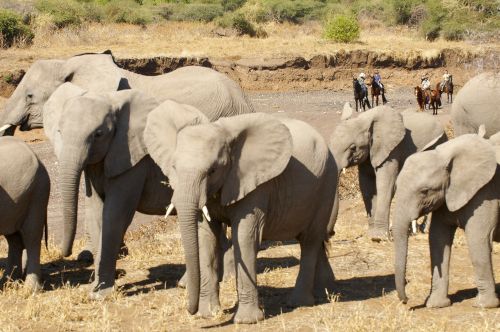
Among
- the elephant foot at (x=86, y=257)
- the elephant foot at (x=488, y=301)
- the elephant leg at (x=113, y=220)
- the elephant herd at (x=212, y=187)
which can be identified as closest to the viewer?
the elephant herd at (x=212, y=187)

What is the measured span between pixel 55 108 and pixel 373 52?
30.0 metres

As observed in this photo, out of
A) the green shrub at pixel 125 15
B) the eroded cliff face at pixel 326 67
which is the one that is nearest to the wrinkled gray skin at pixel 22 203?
the eroded cliff face at pixel 326 67

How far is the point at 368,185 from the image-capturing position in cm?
1366

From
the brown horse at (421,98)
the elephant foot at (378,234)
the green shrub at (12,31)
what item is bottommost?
the brown horse at (421,98)

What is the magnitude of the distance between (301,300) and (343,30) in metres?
33.4

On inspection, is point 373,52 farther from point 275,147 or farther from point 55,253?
point 275,147

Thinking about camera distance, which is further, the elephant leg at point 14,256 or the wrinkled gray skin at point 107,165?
the elephant leg at point 14,256

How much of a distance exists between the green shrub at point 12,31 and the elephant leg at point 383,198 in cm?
2342

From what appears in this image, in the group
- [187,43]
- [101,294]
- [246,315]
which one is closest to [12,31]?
[187,43]

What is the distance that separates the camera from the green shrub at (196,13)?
50.5m

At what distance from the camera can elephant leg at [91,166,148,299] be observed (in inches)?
366

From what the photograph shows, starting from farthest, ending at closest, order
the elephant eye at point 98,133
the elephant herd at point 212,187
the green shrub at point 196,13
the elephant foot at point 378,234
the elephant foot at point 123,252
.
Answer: the green shrub at point 196,13
the elephant foot at point 378,234
the elephant foot at point 123,252
the elephant eye at point 98,133
the elephant herd at point 212,187

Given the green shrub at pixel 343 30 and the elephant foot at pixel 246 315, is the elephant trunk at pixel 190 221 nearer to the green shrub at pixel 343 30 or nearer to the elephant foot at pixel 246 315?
the elephant foot at pixel 246 315

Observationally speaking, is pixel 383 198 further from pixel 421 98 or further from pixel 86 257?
pixel 421 98
